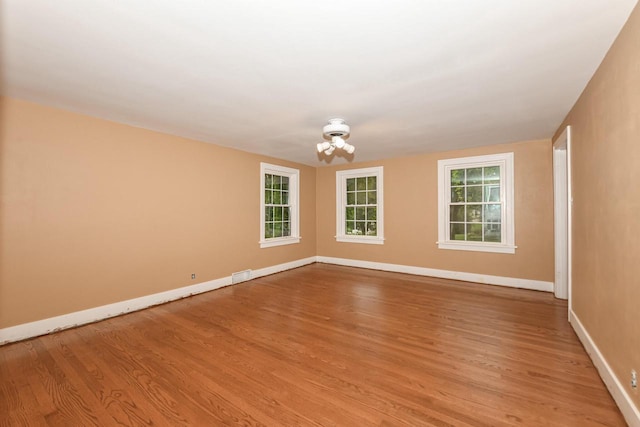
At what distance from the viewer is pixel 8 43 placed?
191cm

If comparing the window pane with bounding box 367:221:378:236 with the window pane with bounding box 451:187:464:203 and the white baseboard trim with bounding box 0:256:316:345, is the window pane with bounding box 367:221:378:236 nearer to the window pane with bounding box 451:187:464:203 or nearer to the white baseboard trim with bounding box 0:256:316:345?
the window pane with bounding box 451:187:464:203

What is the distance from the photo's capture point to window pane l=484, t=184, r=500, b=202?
4.92m

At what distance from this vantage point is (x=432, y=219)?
5.46m

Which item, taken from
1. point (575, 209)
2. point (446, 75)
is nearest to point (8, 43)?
point (446, 75)

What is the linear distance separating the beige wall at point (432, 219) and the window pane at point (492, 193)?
0.94ft

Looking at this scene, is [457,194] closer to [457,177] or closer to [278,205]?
[457,177]

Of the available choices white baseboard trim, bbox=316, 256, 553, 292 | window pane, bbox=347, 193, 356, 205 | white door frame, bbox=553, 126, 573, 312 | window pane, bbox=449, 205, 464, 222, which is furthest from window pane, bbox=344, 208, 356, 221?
white door frame, bbox=553, 126, 573, 312

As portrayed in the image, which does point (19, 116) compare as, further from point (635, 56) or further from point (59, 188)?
point (635, 56)

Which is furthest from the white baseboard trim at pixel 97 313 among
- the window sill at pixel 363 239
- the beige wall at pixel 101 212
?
the window sill at pixel 363 239

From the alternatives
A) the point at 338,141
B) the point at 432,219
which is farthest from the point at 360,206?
the point at 338,141

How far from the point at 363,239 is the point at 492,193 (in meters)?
2.64

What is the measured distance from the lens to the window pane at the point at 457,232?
5.25 meters

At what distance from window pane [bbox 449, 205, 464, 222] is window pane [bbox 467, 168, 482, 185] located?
19.1 inches

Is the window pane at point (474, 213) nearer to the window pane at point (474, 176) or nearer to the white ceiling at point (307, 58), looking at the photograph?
the window pane at point (474, 176)
